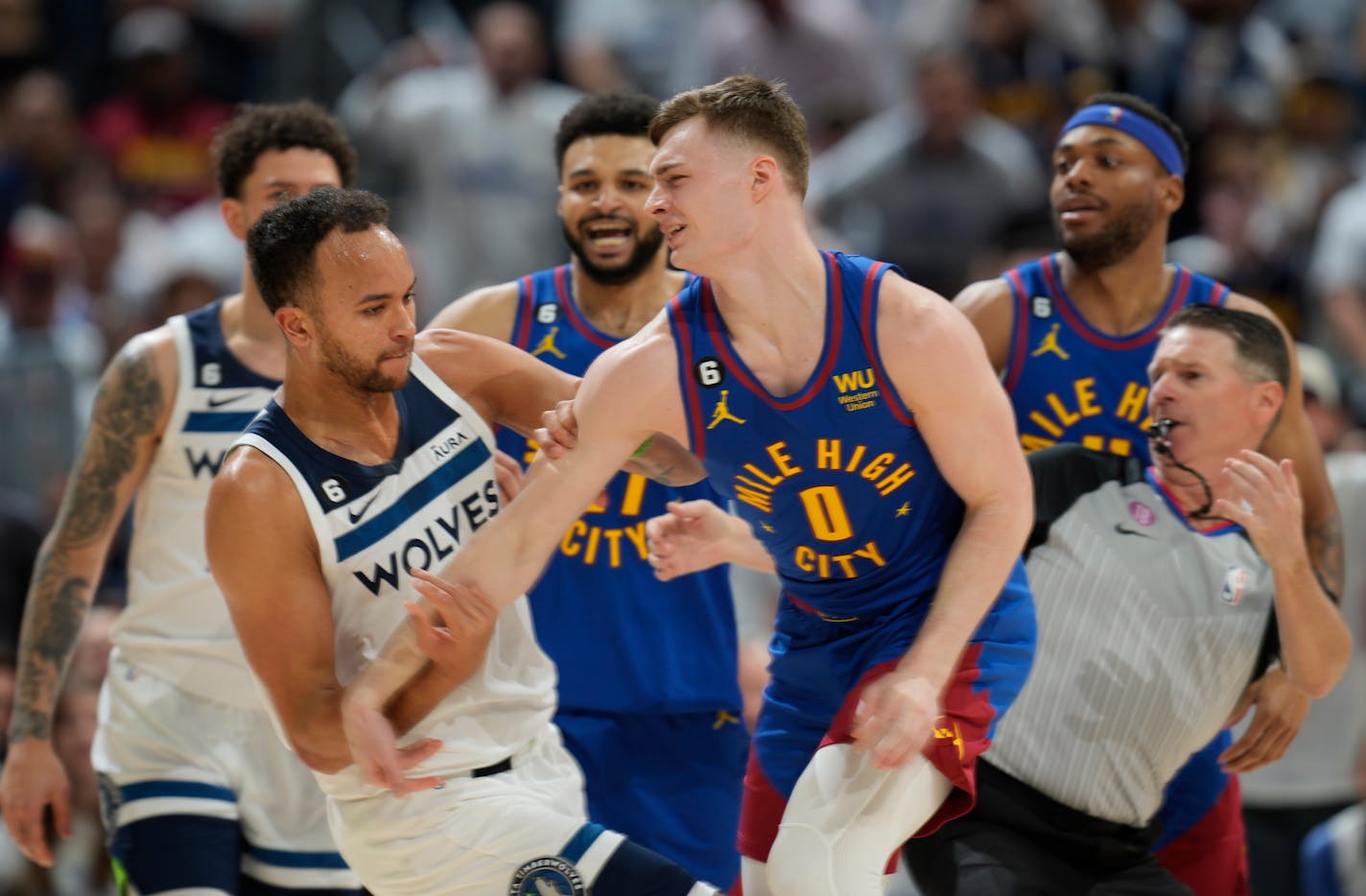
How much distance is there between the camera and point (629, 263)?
227 inches

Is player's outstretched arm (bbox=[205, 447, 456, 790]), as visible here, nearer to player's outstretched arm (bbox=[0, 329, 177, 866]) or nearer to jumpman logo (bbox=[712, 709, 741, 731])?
player's outstretched arm (bbox=[0, 329, 177, 866])

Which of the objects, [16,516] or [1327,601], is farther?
[16,516]

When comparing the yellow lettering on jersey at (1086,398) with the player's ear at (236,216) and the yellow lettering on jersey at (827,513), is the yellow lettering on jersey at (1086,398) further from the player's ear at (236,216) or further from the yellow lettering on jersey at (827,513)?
the player's ear at (236,216)

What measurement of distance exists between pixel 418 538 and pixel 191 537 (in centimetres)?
118

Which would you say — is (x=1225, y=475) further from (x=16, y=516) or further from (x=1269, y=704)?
(x=16, y=516)

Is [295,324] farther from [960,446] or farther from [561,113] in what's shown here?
[561,113]

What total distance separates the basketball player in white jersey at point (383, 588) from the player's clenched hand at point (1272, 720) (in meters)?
1.88

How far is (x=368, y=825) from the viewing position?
4.39 m

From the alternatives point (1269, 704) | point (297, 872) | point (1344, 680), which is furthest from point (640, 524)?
point (1344, 680)

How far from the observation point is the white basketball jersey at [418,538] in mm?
4402

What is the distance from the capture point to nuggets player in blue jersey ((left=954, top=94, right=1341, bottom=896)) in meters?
5.60

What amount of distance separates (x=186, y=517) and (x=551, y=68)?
7.53m

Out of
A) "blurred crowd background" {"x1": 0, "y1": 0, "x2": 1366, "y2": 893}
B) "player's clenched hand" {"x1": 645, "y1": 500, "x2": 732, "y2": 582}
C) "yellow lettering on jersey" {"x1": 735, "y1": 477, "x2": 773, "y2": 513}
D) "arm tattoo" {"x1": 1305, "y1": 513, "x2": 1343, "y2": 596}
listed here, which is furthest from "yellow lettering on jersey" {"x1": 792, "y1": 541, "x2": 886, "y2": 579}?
"blurred crowd background" {"x1": 0, "y1": 0, "x2": 1366, "y2": 893}

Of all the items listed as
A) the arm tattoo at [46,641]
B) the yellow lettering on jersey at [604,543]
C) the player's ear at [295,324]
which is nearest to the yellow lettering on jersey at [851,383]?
the player's ear at [295,324]
